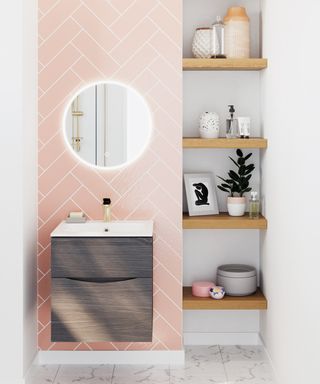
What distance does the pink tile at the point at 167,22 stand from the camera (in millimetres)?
3912

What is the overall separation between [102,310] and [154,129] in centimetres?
112

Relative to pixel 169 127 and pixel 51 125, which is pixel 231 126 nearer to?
pixel 169 127

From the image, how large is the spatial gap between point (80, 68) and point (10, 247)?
1.15 meters

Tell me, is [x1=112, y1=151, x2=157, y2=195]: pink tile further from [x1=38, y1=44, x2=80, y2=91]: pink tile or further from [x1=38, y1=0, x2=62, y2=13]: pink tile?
[x1=38, y1=0, x2=62, y2=13]: pink tile

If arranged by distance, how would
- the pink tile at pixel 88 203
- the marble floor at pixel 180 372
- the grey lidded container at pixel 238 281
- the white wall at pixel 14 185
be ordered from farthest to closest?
the grey lidded container at pixel 238 281 < the pink tile at pixel 88 203 < the marble floor at pixel 180 372 < the white wall at pixel 14 185

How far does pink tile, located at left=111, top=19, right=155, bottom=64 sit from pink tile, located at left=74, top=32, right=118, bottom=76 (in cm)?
5

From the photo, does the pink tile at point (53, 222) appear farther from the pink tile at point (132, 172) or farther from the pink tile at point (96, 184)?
the pink tile at point (132, 172)

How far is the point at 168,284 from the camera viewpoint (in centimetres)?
402

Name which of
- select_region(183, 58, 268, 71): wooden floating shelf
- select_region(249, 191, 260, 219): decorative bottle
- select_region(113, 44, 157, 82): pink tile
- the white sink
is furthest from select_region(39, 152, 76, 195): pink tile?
select_region(249, 191, 260, 219): decorative bottle

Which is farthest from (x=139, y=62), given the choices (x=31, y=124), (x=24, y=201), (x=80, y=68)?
(x=24, y=201)

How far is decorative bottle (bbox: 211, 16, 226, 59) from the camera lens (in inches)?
158

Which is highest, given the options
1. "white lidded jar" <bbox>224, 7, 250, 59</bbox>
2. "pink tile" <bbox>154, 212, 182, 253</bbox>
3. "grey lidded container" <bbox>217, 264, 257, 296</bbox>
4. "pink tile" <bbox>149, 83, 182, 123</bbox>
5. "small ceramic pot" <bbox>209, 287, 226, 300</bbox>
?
"white lidded jar" <bbox>224, 7, 250, 59</bbox>

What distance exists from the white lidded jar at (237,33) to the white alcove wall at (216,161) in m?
0.18

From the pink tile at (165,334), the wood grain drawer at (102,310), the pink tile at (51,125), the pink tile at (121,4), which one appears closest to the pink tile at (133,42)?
the pink tile at (121,4)
